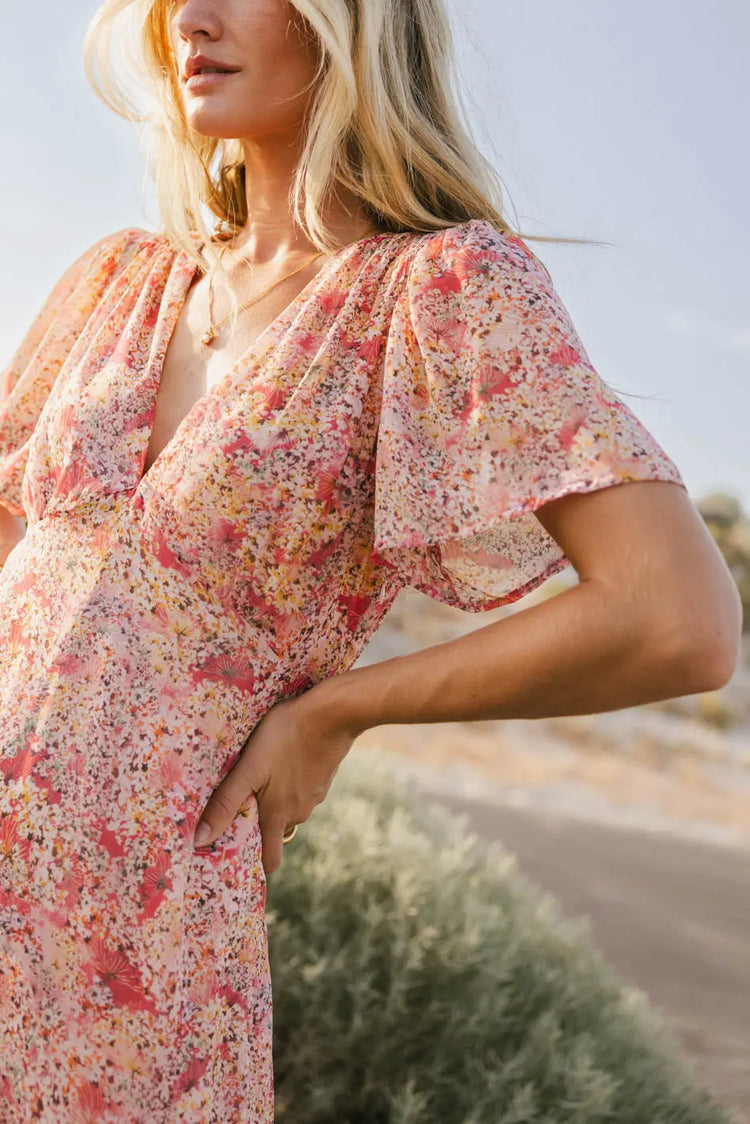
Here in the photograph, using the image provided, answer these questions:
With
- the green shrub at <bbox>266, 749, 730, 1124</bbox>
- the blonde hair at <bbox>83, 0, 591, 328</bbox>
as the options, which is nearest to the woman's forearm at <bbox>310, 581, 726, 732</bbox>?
the blonde hair at <bbox>83, 0, 591, 328</bbox>

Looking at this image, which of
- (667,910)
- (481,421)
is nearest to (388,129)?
(481,421)

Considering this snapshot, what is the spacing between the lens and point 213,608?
1315 mm

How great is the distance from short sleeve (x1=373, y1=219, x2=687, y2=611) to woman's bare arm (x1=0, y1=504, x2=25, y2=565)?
76cm

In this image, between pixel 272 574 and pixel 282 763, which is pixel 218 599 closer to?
pixel 272 574

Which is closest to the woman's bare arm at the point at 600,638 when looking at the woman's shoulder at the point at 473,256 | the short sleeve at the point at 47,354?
the woman's shoulder at the point at 473,256

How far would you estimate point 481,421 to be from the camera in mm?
1197

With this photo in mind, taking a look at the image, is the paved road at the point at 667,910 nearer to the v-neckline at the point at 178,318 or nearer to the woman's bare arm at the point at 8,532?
the woman's bare arm at the point at 8,532

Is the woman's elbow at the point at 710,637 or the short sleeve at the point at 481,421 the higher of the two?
the short sleeve at the point at 481,421

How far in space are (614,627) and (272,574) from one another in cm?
43

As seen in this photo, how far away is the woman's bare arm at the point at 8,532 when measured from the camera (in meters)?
1.79

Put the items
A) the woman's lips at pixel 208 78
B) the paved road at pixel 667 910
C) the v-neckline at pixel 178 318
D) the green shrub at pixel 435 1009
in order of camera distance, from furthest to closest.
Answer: the paved road at pixel 667 910, the green shrub at pixel 435 1009, the woman's lips at pixel 208 78, the v-neckline at pixel 178 318

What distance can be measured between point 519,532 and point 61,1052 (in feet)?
2.67

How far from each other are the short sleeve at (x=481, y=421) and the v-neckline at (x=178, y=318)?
0.15m

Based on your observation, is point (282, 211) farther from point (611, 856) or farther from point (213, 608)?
point (611, 856)
